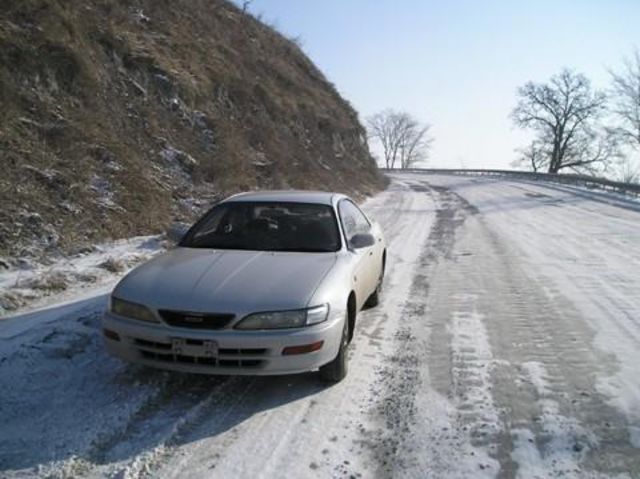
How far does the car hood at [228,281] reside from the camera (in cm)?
384

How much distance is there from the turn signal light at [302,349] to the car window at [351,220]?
1.64 m

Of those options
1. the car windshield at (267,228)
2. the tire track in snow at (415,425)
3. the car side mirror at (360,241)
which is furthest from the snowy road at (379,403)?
the car windshield at (267,228)

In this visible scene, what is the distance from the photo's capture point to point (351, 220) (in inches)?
231

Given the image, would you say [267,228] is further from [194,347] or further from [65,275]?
[65,275]

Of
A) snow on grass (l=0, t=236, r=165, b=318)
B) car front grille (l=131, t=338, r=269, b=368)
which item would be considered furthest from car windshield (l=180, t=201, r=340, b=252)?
snow on grass (l=0, t=236, r=165, b=318)

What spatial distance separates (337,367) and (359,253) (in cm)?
133

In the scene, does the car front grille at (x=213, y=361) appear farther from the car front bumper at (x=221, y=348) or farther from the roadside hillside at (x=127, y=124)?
the roadside hillside at (x=127, y=124)

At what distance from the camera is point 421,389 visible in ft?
13.8

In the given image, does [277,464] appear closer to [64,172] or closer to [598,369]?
[598,369]

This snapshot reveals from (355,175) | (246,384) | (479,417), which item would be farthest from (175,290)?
(355,175)

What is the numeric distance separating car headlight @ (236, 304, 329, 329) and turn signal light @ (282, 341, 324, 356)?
14cm

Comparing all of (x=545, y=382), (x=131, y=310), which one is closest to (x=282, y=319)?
(x=131, y=310)

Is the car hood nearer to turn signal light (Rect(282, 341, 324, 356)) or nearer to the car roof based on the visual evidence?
turn signal light (Rect(282, 341, 324, 356))

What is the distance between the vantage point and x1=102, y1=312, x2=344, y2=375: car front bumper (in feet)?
12.2
